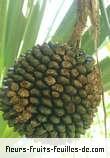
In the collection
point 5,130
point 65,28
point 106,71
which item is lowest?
point 5,130

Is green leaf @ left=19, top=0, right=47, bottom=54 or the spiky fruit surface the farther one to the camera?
green leaf @ left=19, top=0, right=47, bottom=54

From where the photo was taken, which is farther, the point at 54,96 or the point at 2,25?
the point at 2,25

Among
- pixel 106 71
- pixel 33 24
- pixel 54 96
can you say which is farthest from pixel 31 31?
pixel 54 96

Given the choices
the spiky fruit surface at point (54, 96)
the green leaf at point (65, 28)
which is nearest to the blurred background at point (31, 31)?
the green leaf at point (65, 28)

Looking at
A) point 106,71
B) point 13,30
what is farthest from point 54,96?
point 13,30

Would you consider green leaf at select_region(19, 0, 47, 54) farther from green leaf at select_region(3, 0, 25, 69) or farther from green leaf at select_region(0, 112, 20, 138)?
green leaf at select_region(0, 112, 20, 138)

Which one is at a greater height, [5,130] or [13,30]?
[13,30]

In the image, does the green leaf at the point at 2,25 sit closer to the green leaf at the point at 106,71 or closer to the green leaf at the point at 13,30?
the green leaf at the point at 13,30

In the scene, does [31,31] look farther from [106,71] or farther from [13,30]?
[106,71]

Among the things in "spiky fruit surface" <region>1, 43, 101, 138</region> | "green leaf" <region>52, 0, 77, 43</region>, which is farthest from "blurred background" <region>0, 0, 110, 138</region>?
"spiky fruit surface" <region>1, 43, 101, 138</region>

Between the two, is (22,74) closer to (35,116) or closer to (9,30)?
(35,116)
